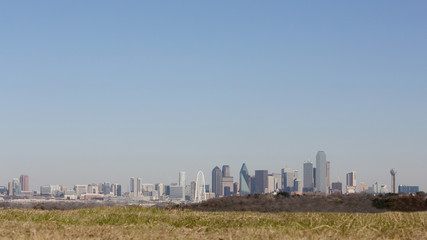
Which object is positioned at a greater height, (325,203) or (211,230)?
(211,230)

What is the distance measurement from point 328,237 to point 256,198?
37.9 metres

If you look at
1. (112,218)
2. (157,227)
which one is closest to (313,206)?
(112,218)

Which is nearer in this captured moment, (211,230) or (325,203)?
(211,230)

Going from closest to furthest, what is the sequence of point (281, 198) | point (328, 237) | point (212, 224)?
point (328, 237) → point (212, 224) → point (281, 198)

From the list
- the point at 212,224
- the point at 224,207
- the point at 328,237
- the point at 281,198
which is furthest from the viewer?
the point at 281,198

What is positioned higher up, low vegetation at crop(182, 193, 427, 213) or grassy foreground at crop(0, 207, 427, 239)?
grassy foreground at crop(0, 207, 427, 239)

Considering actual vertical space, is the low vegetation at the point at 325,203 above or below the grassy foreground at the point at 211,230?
below

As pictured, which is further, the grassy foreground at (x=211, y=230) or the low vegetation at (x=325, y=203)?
the low vegetation at (x=325, y=203)

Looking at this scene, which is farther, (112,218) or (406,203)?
(406,203)

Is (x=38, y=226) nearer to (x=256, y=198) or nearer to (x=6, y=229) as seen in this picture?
(x=6, y=229)

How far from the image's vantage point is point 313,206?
4325cm

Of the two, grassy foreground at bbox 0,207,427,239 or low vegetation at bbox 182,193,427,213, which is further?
low vegetation at bbox 182,193,427,213

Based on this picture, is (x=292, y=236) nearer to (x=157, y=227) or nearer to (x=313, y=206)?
(x=157, y=227)

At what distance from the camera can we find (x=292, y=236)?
407 inches
